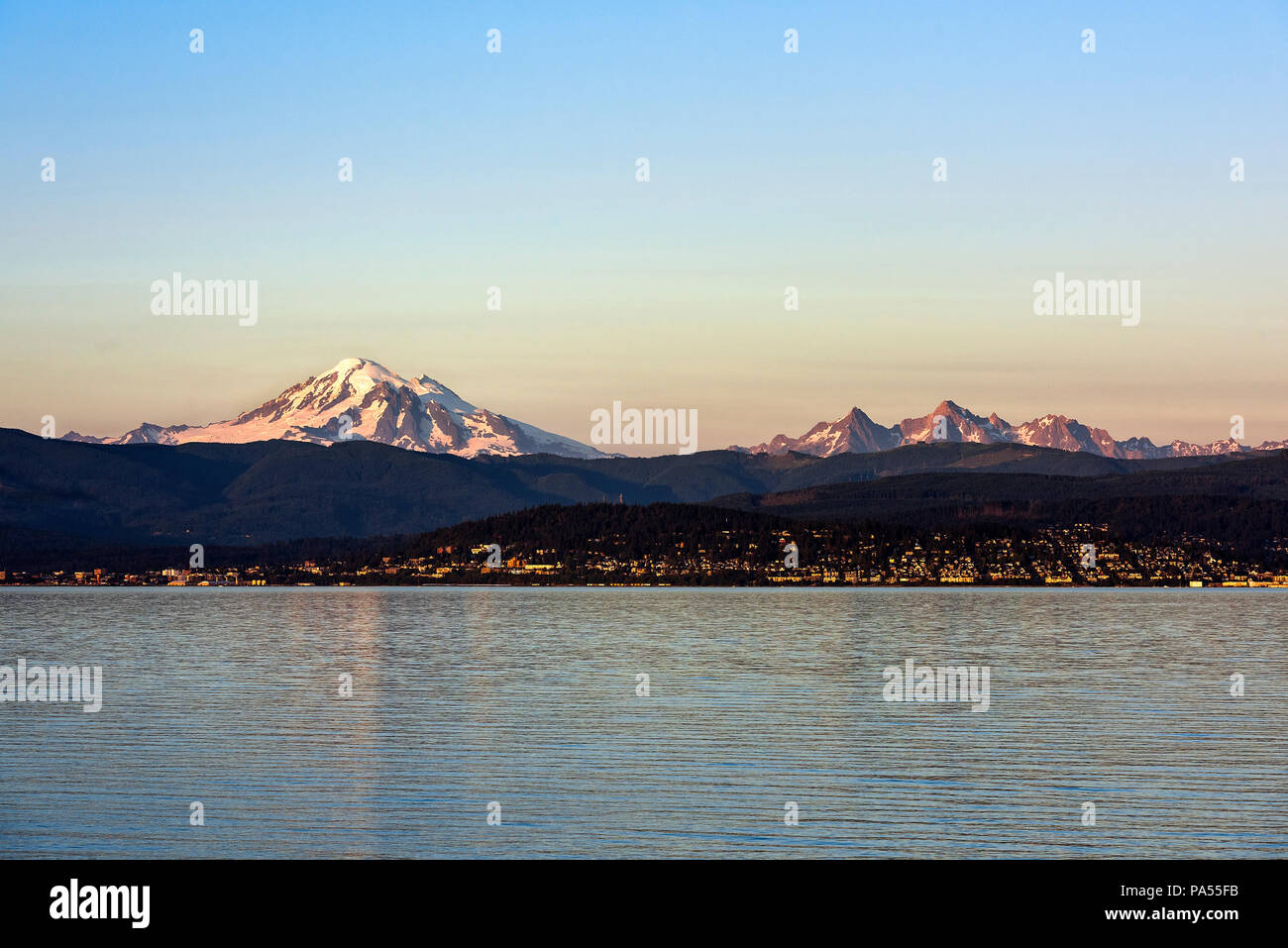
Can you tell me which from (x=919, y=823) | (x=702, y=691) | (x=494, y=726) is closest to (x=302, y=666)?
(x=702, y=691)

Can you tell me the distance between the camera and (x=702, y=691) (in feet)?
331
